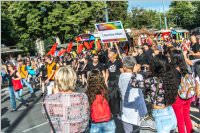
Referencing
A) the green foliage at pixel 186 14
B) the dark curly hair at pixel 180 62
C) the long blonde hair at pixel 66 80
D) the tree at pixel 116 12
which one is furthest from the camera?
the green foliage at pixel 186 14

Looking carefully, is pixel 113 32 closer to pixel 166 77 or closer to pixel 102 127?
pixel 166 77

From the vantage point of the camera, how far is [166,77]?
199 inches

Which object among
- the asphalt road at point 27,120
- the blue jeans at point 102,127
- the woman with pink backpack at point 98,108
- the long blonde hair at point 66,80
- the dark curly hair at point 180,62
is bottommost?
the asphalt road at point 27,120

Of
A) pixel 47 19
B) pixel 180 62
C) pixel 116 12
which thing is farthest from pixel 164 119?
pixel 116 12

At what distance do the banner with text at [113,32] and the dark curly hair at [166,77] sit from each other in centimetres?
739

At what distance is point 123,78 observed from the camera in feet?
18.0

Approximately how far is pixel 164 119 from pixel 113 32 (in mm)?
7905

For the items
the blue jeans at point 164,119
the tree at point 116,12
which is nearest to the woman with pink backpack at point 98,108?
the blue jeans at point 164,119

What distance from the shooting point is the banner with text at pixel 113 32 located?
12.6 metres

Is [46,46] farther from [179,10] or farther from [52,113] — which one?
[52,113]

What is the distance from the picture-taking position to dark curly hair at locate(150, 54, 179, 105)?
16.5ft

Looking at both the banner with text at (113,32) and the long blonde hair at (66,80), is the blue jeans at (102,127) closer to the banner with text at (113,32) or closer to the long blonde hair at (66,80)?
the long blonde hair at (66,80)

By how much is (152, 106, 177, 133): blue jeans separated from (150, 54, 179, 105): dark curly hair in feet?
0.36

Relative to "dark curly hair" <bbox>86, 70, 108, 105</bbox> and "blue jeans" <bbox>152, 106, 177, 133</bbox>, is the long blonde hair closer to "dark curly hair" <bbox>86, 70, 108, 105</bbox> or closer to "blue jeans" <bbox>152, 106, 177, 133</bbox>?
"dark curly hair" <bbox>86, 70, 108, 105</bbox>
